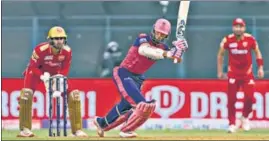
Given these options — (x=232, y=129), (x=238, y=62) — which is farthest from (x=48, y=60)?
(x=238, y=62)

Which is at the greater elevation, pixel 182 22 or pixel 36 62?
pixel 182 22

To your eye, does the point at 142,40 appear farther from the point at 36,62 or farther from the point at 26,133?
the point at 26,133

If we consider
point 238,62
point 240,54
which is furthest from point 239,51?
point 238,62

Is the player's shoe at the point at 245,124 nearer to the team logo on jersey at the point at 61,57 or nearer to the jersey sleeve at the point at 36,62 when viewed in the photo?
the team logo on jersey at the point at 61,57

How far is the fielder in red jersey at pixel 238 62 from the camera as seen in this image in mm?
16328

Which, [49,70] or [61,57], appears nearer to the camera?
[61,57]

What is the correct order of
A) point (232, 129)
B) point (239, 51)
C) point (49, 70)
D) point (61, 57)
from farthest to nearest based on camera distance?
point (239, 51) < point (232, 129) < point (49, 70) < point (61, 57)

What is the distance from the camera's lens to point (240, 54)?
16.5 metres

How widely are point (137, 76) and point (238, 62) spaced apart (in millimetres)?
2667

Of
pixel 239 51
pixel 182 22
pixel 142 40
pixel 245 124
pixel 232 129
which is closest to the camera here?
pixel 142 40

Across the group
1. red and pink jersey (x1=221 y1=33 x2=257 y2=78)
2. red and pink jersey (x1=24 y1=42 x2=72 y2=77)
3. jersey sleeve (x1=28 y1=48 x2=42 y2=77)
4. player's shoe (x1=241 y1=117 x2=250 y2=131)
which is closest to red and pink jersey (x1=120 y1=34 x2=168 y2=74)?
red and pink jersey (x1=24 y1=42 x2=72 y2=77)

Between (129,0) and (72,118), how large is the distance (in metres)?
4.66

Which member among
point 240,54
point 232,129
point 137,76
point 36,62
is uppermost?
point 240,54

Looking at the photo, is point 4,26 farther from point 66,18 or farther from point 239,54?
point 239,54
